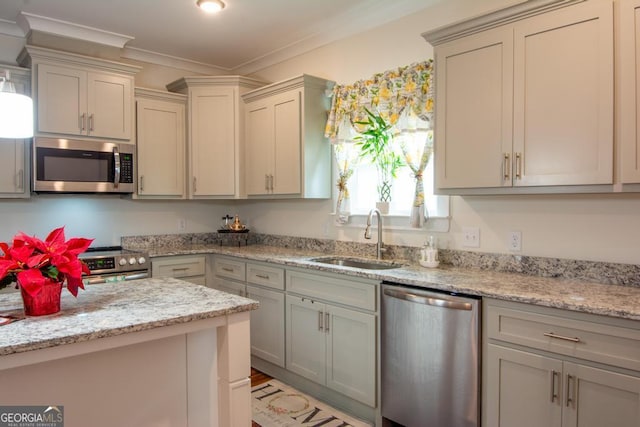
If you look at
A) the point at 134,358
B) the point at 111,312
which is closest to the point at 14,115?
the point at 111,312

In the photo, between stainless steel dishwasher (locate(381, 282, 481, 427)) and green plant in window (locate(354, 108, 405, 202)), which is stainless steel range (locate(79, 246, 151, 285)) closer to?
green plant in window (locate(354, 108, 405, 202))

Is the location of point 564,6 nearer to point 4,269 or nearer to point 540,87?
point 540,87

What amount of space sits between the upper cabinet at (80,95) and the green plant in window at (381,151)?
1996 mm

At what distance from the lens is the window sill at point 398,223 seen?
111 inches

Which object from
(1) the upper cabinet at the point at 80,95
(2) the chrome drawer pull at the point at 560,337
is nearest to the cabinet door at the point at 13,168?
(1) the upper cabinet at the point at 80,95

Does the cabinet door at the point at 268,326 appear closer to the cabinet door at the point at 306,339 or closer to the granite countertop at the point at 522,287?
the cabinet door at the point at 306,339

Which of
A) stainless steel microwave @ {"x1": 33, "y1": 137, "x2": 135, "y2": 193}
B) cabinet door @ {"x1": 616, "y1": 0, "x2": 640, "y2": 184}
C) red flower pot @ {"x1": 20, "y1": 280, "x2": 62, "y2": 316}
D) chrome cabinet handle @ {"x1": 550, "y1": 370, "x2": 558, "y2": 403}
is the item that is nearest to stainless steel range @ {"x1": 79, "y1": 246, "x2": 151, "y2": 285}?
stainless steel microwave @ {"x1": 33, "y1": 137, "x2": 135, "y2": 193}

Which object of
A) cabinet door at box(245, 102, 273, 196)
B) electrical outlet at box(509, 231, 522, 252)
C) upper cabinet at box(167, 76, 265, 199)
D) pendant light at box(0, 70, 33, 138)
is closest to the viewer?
pendant light at box(0, 70, 33, 138)

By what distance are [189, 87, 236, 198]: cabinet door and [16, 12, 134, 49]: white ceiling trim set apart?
0.73 meters

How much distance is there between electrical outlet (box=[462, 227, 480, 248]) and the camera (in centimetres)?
264

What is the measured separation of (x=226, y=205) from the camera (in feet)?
15.4

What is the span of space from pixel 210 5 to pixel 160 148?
1.40 metres

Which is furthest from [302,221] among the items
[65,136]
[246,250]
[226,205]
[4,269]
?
[4,269]

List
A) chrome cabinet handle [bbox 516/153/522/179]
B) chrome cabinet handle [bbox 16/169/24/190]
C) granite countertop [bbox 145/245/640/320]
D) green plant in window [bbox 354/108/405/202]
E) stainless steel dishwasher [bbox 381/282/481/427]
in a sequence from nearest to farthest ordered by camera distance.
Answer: granite countertop [bbox 145/245/640/320], stainless steel dishwasher [bbox 381/282/481/427], chrome cabinet handle [bbox 516/153/522/179], green plant in window [bbox 354/108/405/202], chrome cabinet handle [bbox 16/169/24/190]
